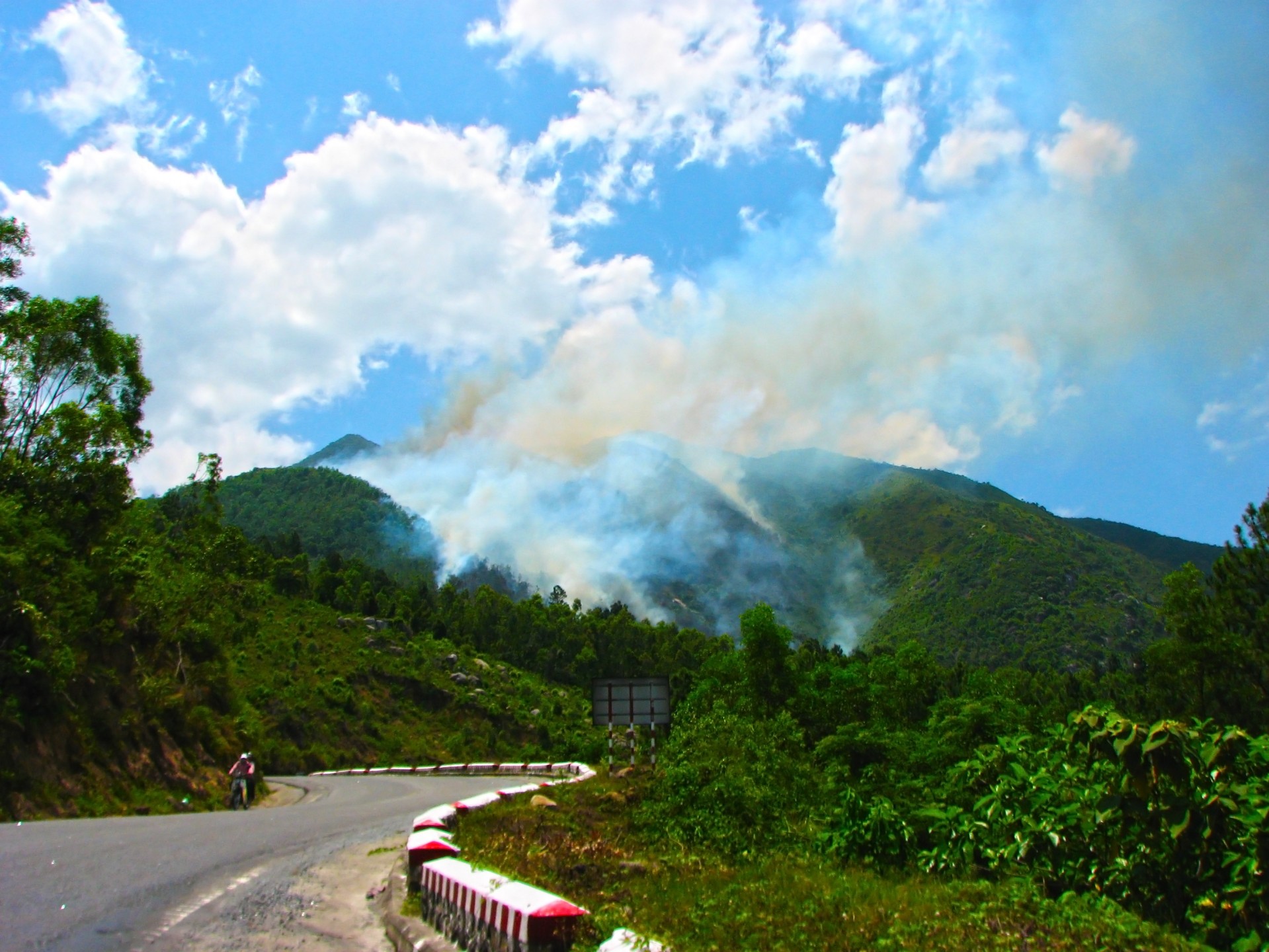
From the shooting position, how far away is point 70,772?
20453mm

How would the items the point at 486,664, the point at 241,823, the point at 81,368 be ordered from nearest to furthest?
1. the point at 241,823
2. the point at 81,368
3. the point at 486,664

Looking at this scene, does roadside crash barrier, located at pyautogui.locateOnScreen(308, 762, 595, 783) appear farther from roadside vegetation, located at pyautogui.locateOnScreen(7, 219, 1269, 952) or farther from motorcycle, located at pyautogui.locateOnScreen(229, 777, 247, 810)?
motorcycle, located at pyautogui.locateOnScreen(229, 777, 247, 810)

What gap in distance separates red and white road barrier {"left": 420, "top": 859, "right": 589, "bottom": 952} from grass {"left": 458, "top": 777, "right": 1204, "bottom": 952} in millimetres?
255

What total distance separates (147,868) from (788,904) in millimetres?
7170

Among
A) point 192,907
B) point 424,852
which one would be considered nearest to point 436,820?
point 424,852

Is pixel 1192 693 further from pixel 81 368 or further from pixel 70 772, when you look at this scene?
pixel 81 368

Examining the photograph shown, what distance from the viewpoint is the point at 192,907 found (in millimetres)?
7742

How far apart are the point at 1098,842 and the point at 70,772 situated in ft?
74.1

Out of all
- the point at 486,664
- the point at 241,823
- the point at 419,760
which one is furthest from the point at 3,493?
the point at 486,664

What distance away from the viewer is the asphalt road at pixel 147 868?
6688mm

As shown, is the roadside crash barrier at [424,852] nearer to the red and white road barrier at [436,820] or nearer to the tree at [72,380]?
the red and white road barrier at [436,820]

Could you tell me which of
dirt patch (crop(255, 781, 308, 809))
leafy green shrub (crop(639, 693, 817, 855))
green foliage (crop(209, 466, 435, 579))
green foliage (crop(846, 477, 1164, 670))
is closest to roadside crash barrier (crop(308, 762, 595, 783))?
dirt patch (crop(255, 781, 308, 809))

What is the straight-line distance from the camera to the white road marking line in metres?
6.74

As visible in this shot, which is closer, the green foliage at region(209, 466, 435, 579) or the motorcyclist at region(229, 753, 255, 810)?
the motorcyclist at region(229, 753, 255, 810)
